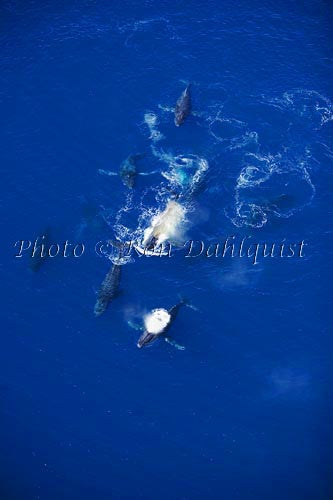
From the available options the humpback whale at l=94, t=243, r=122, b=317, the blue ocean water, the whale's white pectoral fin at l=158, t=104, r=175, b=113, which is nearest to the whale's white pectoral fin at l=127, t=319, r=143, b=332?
the blue ocean water

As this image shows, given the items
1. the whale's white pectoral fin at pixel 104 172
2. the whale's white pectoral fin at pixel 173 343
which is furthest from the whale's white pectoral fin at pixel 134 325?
the whale's white pectoral fin at pixel 104 172

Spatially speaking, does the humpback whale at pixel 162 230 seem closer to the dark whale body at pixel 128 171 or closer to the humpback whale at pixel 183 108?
the dark whale body at pixel 128 171

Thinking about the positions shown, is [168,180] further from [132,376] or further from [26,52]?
[26,52]

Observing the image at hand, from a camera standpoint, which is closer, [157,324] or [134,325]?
[157,324]

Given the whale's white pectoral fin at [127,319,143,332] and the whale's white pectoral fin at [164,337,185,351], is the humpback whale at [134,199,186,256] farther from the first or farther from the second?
the whale's white pectoral fin at [164,337,185,351]

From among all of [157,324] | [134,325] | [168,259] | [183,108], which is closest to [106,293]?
[134,325]

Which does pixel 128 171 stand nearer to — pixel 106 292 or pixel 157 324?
pixel 106 292
